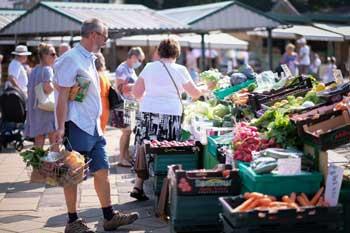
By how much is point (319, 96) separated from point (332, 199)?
4.31 ft

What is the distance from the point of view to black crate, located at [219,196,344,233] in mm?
4012

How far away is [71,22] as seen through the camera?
12.2 metres

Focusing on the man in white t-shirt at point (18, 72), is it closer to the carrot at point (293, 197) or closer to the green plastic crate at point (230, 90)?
the green plastic crate at point (230, 90)

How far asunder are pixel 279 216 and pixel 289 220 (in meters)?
0.08

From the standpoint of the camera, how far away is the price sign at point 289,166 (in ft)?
14.4

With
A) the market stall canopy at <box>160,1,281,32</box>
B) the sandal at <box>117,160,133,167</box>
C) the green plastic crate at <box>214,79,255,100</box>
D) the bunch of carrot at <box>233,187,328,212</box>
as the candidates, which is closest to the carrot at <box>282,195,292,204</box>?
the bunch of carrot at <box>233,187,328,212</box>

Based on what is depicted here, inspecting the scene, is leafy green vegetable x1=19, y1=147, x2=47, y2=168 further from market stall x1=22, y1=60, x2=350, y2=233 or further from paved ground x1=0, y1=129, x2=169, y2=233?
paved ground x1=0, y1=129, x2=169, y2=233

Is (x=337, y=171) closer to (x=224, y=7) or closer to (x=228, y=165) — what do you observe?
(x=228, y=165)

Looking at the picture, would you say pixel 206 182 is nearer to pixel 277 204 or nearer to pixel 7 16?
pixel 277 204

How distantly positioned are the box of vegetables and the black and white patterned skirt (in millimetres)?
2358

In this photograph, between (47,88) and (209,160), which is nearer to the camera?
(209,160)

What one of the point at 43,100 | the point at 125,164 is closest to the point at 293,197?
the point at 125,164

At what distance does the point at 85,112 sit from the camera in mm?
5410

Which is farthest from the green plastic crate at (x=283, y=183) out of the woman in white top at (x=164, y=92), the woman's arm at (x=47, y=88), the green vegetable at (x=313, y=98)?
the woman's arm at (x=47, y=88)
